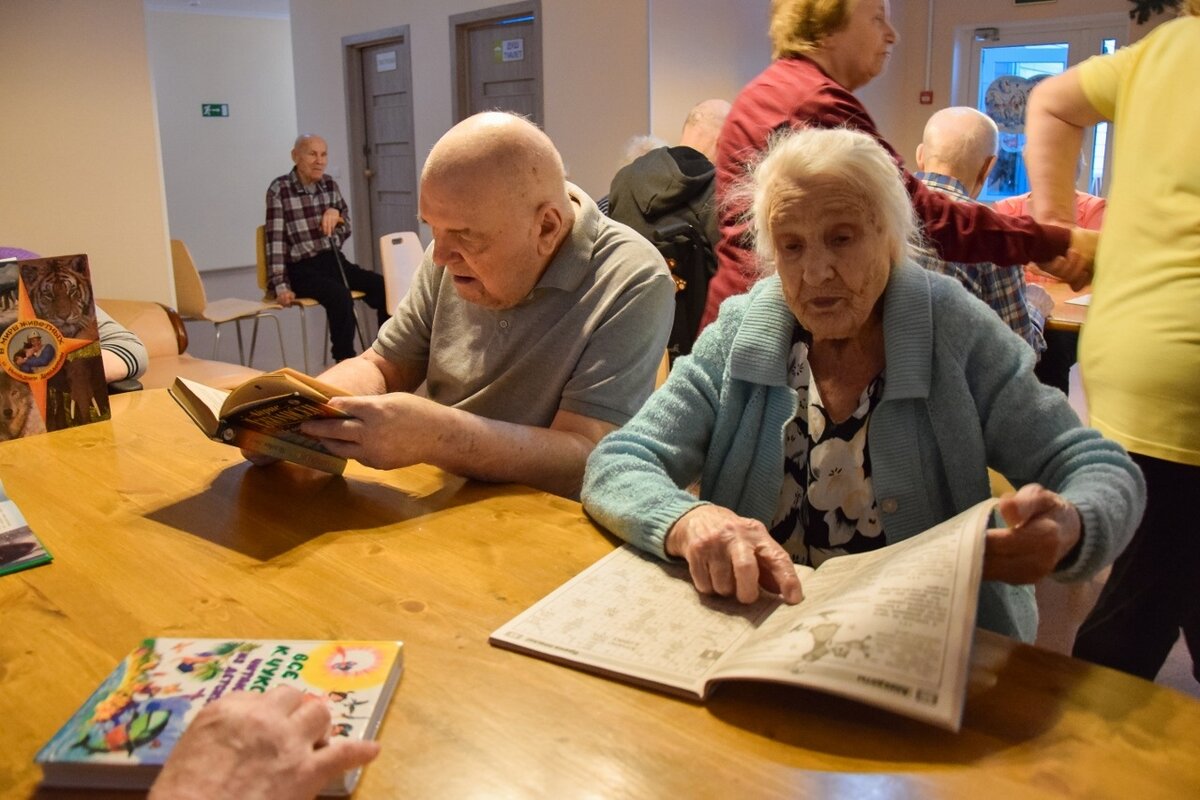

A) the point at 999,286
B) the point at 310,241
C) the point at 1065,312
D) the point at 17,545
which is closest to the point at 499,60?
the point at 310,241

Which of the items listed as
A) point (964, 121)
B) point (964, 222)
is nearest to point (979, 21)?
point (964, 121)

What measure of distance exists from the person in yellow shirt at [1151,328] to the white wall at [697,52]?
406 centimetres

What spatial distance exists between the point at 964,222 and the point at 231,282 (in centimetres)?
897

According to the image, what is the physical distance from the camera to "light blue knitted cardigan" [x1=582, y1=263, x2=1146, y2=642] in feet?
3.94

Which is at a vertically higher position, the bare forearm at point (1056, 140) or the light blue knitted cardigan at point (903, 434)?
the bare forearm at point (1056, 140)

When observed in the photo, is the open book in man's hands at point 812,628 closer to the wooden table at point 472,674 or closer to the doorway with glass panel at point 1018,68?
the wooden table at point 472,674

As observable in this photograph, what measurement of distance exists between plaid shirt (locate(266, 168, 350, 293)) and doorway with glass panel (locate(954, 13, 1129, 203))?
4535 mm

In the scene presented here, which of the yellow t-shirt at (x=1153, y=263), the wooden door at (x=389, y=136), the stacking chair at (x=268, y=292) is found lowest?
the stacking chair at (x=268, y=292)

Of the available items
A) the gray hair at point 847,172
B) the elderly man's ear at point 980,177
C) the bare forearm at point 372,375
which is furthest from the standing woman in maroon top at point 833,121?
the elderly man's ear at point 980,177

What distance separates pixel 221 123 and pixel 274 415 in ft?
31.4

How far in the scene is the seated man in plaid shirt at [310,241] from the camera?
6066 millimetres

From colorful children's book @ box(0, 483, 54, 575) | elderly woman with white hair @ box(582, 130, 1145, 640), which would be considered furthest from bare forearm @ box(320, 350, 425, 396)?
elderly woman with white hair @ box(582, 130, 1145, 640)

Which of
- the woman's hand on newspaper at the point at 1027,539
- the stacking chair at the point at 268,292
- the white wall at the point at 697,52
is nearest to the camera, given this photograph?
the woman's hand on newspaper at the point at 1027,539

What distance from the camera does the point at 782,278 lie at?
137 centimetres
